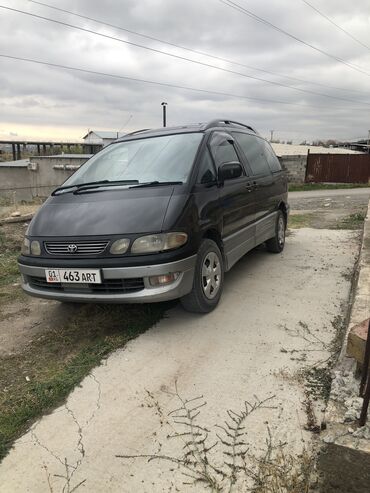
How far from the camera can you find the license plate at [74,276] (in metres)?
3.46

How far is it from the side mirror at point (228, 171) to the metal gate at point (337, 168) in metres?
18.9

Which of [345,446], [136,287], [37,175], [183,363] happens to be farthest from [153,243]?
[37,175]

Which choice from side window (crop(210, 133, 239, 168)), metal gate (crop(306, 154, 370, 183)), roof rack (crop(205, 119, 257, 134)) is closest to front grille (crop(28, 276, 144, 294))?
side window (crop(210, 133, 239, 168))

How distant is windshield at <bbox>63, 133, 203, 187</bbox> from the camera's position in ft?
13.3

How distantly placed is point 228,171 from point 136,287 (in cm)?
165

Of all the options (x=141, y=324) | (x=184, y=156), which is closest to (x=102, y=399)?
(x=141, y=324)

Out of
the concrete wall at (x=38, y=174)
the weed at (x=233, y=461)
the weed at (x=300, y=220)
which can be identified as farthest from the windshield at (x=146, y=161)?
the concrete wall at (x=38, y=174)

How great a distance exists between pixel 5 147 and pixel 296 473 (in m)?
95.7

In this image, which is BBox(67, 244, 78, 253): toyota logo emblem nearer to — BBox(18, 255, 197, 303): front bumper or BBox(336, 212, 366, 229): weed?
BBox(18, 255, 197, 303): front bumper

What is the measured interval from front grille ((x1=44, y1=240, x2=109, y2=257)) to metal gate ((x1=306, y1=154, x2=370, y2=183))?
20546 millimetres

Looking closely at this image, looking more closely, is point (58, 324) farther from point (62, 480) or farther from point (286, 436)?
point (286, 436)

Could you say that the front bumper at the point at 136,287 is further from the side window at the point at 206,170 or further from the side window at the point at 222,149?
the side window at the point at 222,149

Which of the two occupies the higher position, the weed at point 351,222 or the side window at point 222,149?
the side window at point 222,149

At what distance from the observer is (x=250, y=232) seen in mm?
5051
